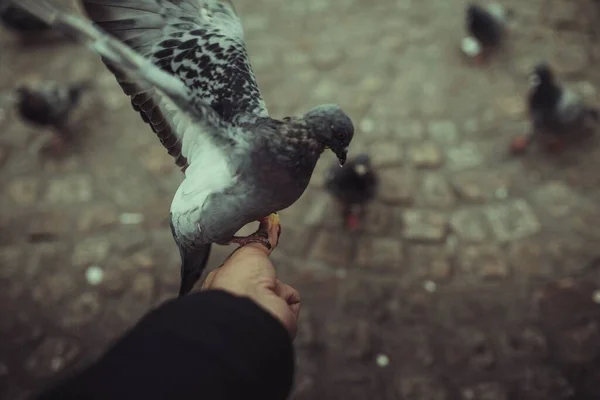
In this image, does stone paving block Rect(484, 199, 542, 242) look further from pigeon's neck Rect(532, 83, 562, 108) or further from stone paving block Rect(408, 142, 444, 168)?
pigeon's neck Rect(532, 83, 562, 108)

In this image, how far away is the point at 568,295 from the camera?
293 cm

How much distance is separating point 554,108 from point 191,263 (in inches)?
112

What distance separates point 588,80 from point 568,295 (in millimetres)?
2018

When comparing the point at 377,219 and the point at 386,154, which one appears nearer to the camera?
the point at 377,219

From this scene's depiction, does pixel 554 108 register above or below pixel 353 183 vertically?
above

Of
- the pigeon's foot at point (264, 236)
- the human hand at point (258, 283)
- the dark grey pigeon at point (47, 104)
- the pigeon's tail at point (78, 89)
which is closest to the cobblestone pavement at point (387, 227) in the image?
the pigeon's tail at point (78, 89)

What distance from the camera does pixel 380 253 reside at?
126 inches

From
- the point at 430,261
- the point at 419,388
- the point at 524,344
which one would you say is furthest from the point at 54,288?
the point at 524,344

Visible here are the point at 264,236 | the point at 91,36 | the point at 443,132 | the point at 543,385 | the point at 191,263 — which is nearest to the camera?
the point at 91,36

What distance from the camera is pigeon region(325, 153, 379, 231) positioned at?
310cm

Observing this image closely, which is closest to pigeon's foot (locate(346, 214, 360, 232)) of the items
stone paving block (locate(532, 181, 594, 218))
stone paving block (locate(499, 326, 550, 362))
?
stone paving block (locate(499, 326, 550, 362))

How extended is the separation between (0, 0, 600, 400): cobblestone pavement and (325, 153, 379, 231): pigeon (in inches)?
7.1

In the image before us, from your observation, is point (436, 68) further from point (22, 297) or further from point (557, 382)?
point (22, 297)

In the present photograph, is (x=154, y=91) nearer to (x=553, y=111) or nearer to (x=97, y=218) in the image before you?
(x=97, y=218)
